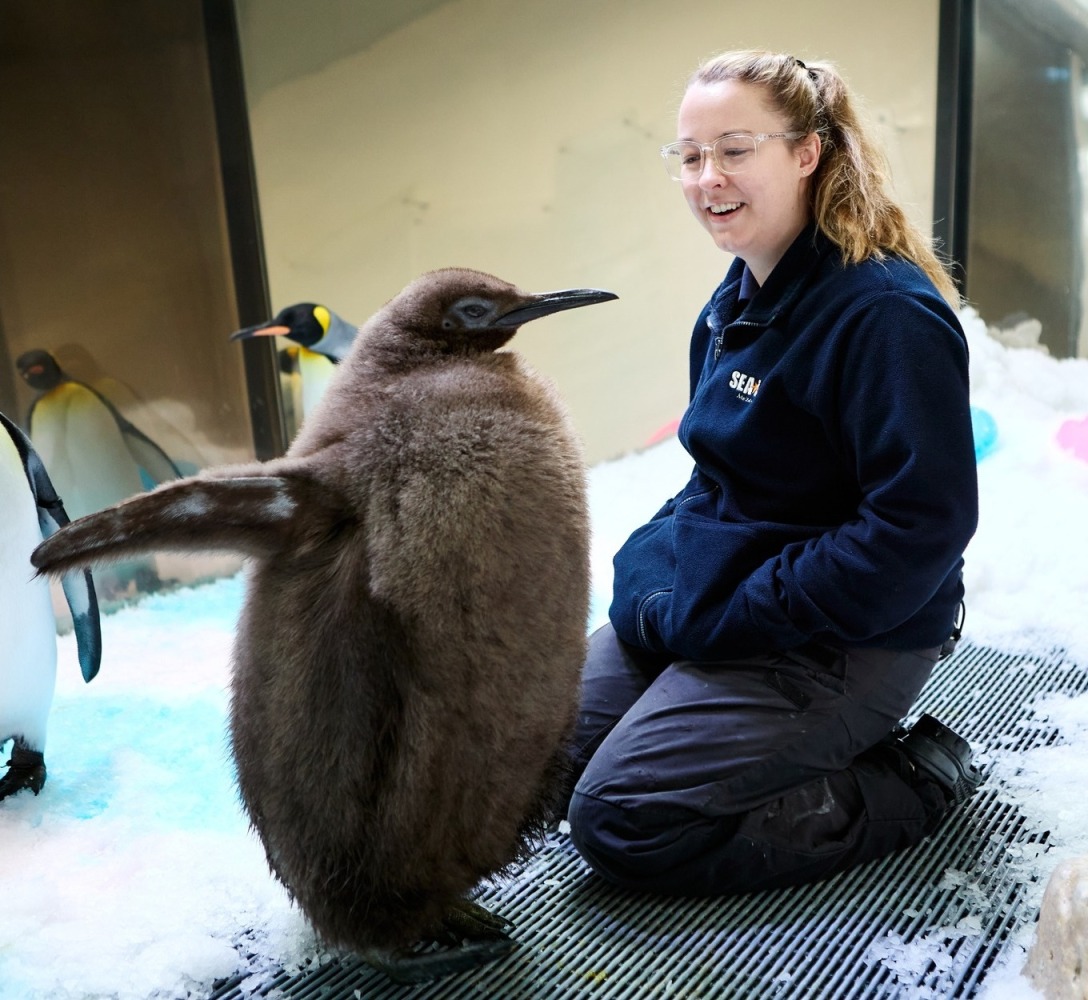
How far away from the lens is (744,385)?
54.1 inches

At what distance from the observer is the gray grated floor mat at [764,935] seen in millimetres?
1180

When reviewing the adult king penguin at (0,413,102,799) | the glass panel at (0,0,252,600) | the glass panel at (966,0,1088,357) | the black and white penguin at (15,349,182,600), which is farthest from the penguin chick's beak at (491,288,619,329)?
the glass panel at (966,0,1088,357)

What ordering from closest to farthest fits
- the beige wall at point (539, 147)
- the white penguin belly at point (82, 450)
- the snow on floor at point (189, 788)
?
the snow on floor at point (189, 788)
the white penguin belly at point (82, 450)
the beige wall at point (539, 147)

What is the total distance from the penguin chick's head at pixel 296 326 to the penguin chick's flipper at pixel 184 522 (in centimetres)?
189

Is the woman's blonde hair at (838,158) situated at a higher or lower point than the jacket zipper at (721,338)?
higher

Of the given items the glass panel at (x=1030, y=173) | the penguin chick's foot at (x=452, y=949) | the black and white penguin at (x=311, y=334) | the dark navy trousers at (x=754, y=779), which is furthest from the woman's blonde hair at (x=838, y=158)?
the glass panel at (x=1030, y=173)

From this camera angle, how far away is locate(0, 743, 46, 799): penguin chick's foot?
1703 mm

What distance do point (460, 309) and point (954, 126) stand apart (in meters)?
2.96

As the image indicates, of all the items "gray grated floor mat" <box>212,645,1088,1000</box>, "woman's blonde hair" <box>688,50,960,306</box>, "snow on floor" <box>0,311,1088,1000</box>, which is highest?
"woman's blonde hair" <box>688,50,960,306</box>

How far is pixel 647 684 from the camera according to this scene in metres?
1.59

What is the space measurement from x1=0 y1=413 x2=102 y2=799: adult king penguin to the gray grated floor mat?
28.0 inches

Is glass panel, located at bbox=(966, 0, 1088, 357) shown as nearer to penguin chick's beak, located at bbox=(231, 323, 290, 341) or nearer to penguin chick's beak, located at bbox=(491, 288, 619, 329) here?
penguin chick's beak, located at bbox=(231, 323, 290, 341)

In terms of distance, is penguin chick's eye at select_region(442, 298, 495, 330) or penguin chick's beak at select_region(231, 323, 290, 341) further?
penguin chick's beak at select_region(231, 323, 290, 341)

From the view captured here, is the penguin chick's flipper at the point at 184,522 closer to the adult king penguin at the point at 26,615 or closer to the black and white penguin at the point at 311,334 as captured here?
the adult king penguin at the point at 26,615
